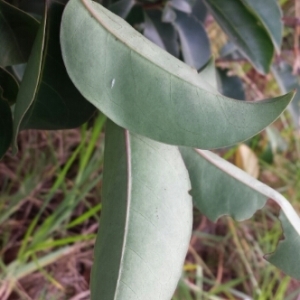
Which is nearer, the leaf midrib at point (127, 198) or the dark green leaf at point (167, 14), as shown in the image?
the leaf midrib at point (127, 198)

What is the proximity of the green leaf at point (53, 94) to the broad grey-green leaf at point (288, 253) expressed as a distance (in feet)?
0.82

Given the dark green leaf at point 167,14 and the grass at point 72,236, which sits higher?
the dark green leaf at point 167,14

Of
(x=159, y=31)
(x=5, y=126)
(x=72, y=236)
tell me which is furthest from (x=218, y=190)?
(x=72, y=236)

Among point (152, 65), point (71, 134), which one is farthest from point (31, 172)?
point (152, 65)

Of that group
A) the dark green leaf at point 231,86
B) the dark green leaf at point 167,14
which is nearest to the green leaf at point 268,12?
the dark green leaf at point 167,14

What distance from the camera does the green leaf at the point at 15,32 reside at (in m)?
0.41

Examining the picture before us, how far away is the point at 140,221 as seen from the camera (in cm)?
38

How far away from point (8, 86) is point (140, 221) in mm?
198

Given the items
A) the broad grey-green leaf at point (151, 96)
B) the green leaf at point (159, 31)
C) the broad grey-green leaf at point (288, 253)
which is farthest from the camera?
Answer: the green leaf at point (159, 31)

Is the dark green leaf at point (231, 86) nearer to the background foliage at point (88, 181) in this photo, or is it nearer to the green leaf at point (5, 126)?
the background foliage at point (88, 181)

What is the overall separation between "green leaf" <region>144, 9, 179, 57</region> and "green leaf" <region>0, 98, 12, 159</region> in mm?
353

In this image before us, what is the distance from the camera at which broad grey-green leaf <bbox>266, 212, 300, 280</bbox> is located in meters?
0.44

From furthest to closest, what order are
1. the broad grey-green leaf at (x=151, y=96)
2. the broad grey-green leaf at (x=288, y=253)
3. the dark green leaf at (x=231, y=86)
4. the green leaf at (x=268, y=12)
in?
the dark green leaf at (x=231, y=86) < the green leaf at (x=268, y=12) < the broad grey-green leaf at (x=288, y=253) < the broad grey-green leaf at (x=151, y=96)

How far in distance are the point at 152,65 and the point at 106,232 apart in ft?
0.52
